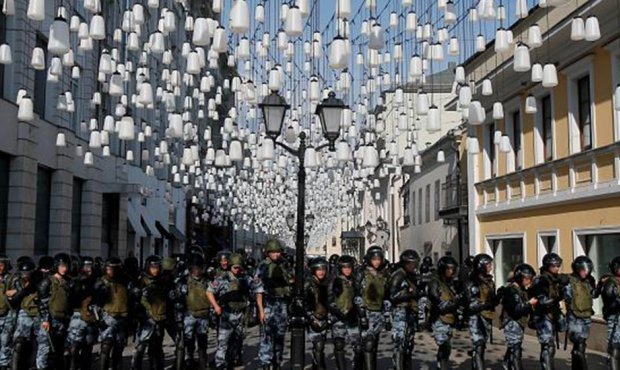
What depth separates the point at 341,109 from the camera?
11672mm

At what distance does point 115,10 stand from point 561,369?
2074 cm

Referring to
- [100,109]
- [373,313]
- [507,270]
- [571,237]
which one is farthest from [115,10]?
[373,313]

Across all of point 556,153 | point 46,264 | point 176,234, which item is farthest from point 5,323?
point 176,234

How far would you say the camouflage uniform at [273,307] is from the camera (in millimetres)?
11234

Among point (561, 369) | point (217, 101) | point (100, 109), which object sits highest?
point (100, 109)

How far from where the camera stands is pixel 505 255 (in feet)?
73.7

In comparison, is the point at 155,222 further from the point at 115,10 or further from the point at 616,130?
the point at 616,130

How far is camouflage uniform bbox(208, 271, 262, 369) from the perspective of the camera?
36.6 ft

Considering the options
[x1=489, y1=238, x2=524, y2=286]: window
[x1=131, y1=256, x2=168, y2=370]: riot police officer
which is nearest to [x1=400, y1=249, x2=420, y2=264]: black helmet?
[x1=131, y1=256, x2=168, y2=370]: riot police officer

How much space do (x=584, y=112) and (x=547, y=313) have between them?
7820 millimetres

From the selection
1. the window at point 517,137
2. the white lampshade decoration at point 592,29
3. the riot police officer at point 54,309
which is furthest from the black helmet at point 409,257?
the window at point 517,137

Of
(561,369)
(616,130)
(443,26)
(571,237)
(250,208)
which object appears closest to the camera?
(443,26)

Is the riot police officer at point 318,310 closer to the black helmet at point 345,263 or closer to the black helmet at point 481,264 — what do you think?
the black helmet at point 345,263

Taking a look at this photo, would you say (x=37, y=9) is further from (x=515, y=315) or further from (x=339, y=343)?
(x=515, y=315)
